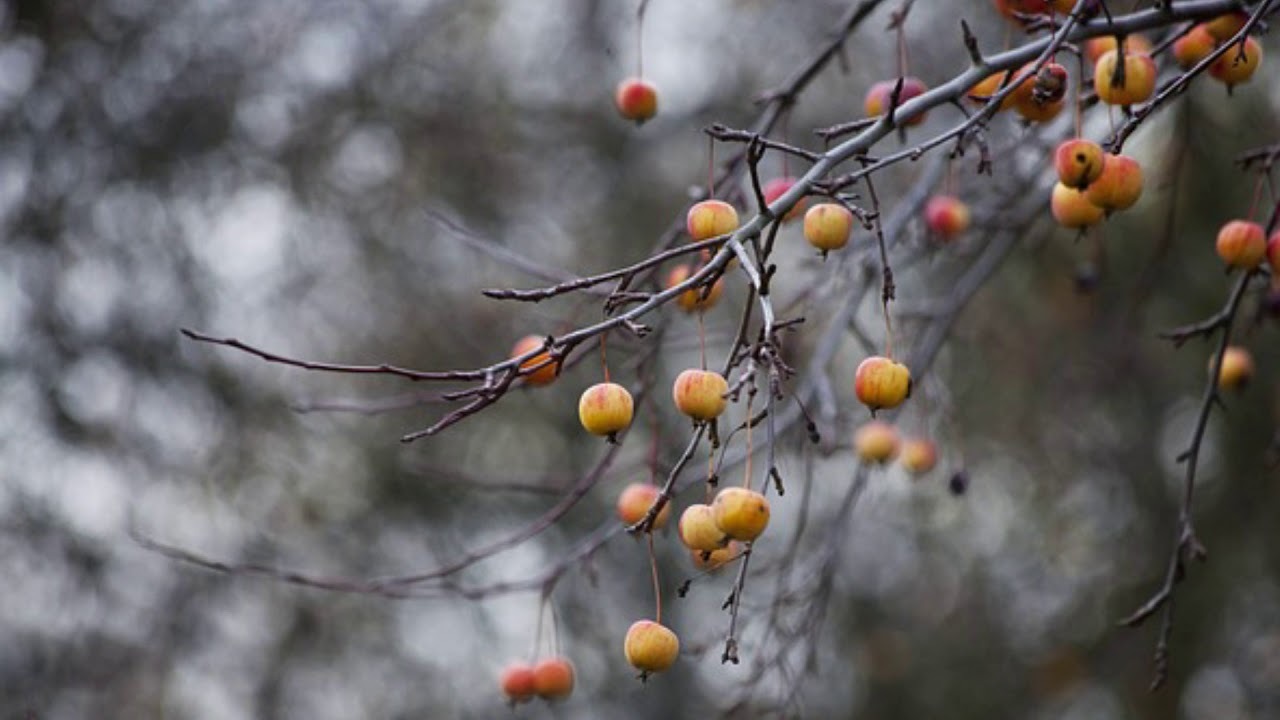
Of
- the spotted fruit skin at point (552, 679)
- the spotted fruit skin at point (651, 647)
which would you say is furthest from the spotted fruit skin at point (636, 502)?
the spotted fruit skin at point (651, 647)

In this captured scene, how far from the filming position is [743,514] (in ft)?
5.81

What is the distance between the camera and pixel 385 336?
8.45m

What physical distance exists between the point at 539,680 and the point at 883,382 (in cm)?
124

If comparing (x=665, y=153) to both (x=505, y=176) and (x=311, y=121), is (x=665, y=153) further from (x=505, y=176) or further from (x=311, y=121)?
(x=311, y=121)

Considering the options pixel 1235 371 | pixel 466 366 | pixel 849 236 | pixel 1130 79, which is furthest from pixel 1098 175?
pixel 466 366

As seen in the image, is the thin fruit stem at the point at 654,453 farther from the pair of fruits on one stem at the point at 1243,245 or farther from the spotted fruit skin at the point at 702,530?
the pair of fruits on one stem at the point at 1243,245

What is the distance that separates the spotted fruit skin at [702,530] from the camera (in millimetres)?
1883

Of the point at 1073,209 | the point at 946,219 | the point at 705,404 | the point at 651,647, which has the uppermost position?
the point at 946,219

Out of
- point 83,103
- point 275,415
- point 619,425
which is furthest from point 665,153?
point 619,425

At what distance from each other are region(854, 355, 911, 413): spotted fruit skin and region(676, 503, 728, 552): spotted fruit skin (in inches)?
13.1

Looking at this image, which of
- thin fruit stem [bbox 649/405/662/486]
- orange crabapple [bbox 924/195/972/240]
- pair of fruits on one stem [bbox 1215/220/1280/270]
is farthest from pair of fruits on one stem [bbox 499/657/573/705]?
pair of fruits on one stem [bbox 1215/220/1280/270]

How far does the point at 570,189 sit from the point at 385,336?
194 cm

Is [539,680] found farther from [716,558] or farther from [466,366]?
[466,366]

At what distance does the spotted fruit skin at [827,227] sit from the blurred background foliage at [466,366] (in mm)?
2058
